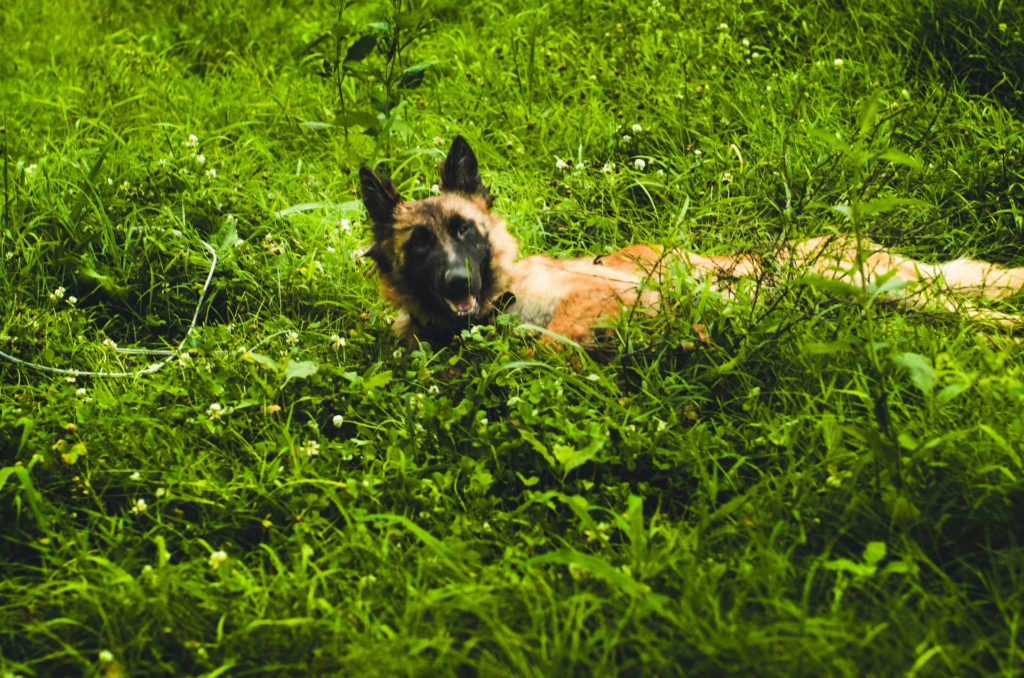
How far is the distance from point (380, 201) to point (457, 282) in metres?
Answer: 0.55

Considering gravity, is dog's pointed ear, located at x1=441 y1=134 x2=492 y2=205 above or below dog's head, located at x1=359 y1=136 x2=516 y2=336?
above

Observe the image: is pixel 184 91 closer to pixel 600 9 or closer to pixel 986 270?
pixel 600 9

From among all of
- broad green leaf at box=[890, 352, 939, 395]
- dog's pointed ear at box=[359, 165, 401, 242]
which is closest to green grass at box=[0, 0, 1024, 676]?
broad green leaf at box=[890, 352, 939, 395]

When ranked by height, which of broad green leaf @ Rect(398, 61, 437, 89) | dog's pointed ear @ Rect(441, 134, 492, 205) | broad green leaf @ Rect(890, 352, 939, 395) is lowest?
broad green leaf @ Rect(890, 352, 939, 395)

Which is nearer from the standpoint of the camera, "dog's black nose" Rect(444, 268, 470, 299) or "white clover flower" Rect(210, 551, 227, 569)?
"white clover flower" Rect(210, 551, 227, 569)

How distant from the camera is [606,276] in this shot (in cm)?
342

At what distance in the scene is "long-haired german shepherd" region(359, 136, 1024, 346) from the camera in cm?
330

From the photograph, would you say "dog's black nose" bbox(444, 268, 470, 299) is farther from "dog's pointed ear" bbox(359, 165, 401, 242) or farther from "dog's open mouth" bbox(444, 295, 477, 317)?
"dog's pointed ear" bbox(359, 165, 401, 242)

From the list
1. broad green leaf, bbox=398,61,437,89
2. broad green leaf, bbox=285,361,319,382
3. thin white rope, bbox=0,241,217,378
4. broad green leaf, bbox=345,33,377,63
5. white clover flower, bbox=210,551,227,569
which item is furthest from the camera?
broad green leaf, bbox=398,61,437,89

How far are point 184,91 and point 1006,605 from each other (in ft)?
16.0

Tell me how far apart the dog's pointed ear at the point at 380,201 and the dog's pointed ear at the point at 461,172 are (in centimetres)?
23

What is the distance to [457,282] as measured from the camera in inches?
129

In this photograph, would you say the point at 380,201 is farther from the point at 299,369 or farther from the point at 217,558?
the point at 217,558

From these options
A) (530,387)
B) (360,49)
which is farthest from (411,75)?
(530,387)
